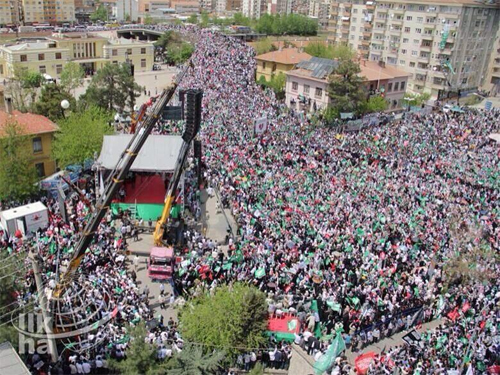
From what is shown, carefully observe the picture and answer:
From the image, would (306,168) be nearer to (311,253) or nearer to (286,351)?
(311,253)

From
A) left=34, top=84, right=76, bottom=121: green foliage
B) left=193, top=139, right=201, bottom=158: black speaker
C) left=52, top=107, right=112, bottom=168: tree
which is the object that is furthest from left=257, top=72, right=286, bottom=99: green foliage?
left=193, top=139, right=201, bottom=158: black speaker

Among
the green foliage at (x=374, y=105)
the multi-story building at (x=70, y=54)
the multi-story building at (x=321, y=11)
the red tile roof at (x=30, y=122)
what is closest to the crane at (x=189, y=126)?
the red tile roof at (x=30, y=122)

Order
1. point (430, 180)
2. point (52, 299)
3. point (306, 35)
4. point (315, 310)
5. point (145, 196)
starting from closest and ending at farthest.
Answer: point (52, 299) → point (315, 310) → point (145, 196) → point (430, 180) → point (306, 35)

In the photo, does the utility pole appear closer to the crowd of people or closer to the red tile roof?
the crowd of people

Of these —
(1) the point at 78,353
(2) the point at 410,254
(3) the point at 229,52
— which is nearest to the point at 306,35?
(3) the point at 229,52

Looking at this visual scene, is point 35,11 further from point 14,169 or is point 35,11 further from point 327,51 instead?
point 14,169

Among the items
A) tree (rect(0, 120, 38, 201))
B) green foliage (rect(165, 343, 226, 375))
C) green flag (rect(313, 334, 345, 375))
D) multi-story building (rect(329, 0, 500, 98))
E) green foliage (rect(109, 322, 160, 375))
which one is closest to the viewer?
green flag (rect(313, 334, 345, 375))

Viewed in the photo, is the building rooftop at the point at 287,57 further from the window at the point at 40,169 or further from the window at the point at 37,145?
the window at the point at 40,169
